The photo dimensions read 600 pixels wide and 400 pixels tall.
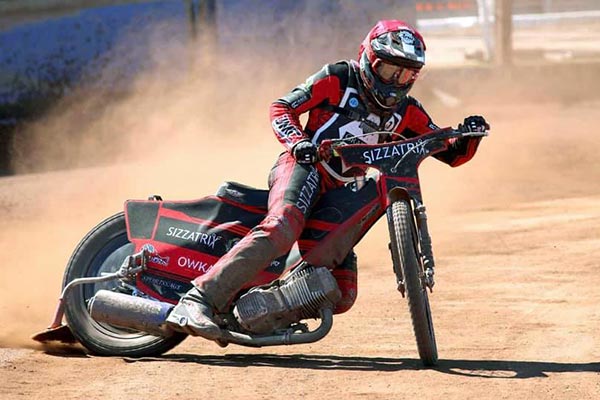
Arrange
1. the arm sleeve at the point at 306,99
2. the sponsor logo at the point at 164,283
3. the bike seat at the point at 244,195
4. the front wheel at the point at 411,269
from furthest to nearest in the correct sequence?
the sponsor logo at the point at 164,283 < the bike seat at the point at 244,195 < the arm sleeve at the point at 306,99 < the front wheel at the point at 411,269

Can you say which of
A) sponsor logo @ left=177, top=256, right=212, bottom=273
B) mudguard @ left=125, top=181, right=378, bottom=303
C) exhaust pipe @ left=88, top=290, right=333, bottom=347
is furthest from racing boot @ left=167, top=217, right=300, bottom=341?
sponsor logo @ left=177, top=256, right=212, bottom=273

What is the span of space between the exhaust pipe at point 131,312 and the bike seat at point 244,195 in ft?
2.27

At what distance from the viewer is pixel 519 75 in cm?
2142

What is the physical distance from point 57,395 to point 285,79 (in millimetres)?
12610

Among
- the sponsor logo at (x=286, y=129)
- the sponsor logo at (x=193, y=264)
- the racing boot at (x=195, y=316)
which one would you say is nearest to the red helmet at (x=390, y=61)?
the sponsor logo at (x=286, y=129)

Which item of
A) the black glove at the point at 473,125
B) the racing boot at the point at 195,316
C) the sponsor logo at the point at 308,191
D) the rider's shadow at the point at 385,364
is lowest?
the rider's shadow at the point at 385,364

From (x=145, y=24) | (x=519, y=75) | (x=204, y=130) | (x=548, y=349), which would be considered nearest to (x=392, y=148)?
(x=548, y=349)

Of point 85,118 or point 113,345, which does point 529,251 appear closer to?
point 113,345

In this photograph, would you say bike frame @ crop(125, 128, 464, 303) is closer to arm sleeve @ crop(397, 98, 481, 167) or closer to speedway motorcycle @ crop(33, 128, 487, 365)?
speedway motorcycle @ crop(33, 128, 487, 365)

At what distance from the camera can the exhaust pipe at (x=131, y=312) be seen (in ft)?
21.0

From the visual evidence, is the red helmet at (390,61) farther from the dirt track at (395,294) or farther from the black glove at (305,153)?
the dirt track at (395,294)


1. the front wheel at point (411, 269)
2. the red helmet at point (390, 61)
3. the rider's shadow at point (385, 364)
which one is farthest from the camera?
the red helmet at point (390, 61)

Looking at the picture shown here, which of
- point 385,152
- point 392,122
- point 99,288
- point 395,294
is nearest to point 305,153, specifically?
point 385,152

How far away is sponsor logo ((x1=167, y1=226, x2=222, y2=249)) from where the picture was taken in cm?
666
